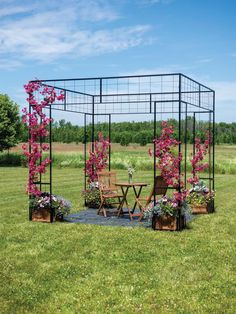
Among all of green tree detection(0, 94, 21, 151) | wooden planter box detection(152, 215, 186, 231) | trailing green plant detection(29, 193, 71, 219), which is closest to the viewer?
wooden planter box detection(152, 215, 186, 231)

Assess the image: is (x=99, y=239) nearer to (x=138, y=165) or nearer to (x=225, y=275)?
(x=225, y=275)

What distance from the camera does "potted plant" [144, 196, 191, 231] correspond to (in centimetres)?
874

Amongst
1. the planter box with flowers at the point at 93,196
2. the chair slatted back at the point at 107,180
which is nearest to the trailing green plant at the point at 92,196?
the planter box with flowers at the point at 93,196

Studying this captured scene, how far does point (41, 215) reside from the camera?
9703 mm

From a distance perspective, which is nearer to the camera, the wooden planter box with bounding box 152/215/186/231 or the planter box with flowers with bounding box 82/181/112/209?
the wooden planter box with bounding box 152/215/186/231

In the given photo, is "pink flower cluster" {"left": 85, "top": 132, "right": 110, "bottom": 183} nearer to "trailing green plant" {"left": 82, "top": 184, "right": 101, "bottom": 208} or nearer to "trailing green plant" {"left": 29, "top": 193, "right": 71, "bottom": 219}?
"trailing green plant" {"left": 82, "top": 184, "right": 101, "bottom": 208}

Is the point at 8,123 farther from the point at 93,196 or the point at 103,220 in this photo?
the point at 103,220

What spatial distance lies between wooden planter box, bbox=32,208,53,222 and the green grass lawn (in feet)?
0.79

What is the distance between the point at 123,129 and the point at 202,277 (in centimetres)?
5834

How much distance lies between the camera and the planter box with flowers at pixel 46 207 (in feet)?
31.6

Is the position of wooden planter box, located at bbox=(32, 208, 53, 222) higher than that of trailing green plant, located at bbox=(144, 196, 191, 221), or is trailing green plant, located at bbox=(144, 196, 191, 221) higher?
trailing green plant, located at bbox=(144, 196, 191, 221)

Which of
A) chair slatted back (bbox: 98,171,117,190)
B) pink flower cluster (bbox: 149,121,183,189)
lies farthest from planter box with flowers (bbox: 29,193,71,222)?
pink flower cluster (bbox: 149,121,183,189)

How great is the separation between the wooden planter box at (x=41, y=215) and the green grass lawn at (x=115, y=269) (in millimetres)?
239

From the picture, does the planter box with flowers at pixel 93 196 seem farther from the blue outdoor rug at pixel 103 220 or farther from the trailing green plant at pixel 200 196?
the trailing green plant at pixel 200 196
